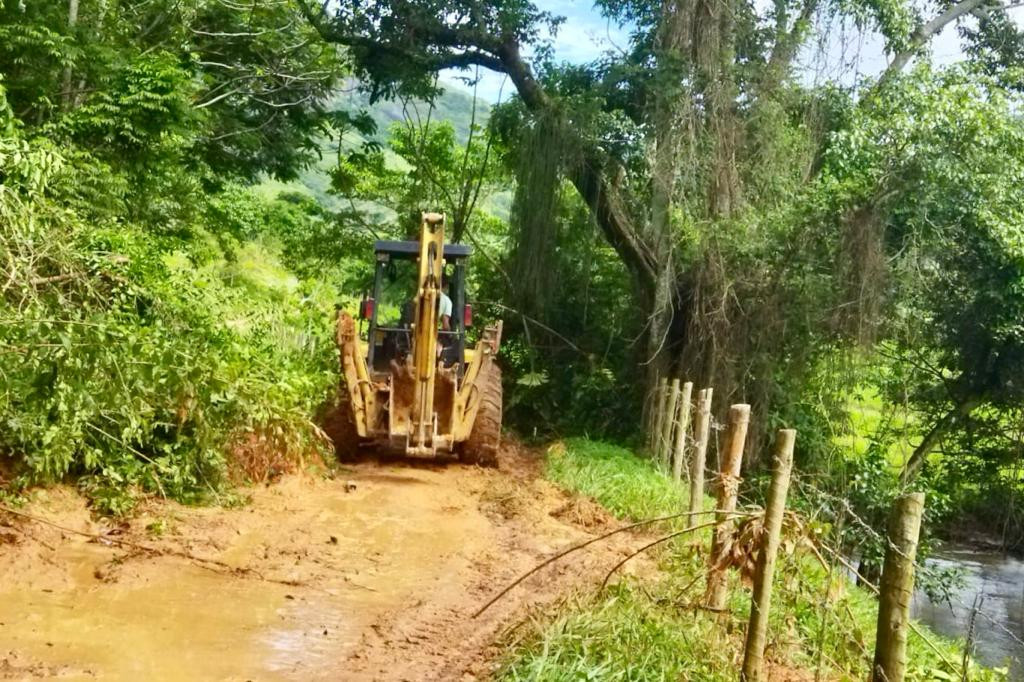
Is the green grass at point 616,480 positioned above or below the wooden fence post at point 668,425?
below

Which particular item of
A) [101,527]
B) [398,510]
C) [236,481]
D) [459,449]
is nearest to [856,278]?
[459,449]

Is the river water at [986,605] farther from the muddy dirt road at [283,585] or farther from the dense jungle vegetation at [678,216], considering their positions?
the muddy dirt road at [283,585]

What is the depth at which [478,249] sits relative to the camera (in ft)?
55.9

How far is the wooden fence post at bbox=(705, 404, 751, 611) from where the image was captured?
5069 mm

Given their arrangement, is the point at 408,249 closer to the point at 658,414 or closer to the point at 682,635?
the point at 658,414

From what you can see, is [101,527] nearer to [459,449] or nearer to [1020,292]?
[459,449]

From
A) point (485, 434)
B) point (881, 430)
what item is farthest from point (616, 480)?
point (881, 430)

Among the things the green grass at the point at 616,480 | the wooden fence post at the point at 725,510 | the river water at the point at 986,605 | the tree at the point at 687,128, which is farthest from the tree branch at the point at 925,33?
the wooden fence post at the point at 725,510

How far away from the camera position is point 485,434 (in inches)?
441

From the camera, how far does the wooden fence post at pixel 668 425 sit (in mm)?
12047

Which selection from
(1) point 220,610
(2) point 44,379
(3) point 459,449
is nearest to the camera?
(1) point 220,610

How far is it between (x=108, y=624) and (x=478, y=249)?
12.0 m

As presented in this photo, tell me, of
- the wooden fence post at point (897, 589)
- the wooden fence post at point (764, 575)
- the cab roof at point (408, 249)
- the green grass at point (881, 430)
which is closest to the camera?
the wooden fence post at point (897, 589)

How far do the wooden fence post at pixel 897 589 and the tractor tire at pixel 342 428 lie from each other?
790cm
